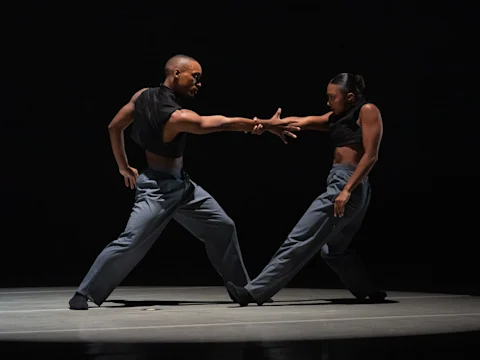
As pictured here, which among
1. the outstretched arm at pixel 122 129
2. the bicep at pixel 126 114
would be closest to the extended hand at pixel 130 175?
the outstretched arm at pixel 122 129

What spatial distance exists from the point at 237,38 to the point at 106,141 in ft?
4.16

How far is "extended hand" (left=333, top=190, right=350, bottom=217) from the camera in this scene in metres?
5.53

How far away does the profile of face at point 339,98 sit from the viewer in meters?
5.71

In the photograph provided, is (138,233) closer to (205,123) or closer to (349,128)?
(205,123)

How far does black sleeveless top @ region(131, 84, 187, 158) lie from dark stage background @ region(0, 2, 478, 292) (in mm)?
2970

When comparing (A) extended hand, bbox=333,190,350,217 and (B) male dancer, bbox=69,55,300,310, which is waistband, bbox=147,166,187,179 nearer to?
(B) male dancer, bbox=69,55,300,310

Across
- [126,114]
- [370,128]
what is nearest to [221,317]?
[370,128]

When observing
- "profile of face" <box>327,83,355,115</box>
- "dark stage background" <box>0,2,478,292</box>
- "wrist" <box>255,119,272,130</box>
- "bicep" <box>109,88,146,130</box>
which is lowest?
"dark stage background" <box>0,2,478,292</box>

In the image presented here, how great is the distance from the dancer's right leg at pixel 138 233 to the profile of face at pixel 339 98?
82 centimetres

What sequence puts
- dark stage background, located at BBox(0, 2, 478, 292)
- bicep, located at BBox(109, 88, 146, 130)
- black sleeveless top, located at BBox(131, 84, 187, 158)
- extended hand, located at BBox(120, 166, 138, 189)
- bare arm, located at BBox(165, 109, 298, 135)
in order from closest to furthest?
bare arm, located at BBox(165, 109, 298, 135), black sleeveless top, located at BBox(131, 84, 187, 158), bicep, located at BBox(109, 88, 146, 130), extended hand, located at BBox(120, 166, 138, 189), dark stage background, located at BBox(0, 2, 478, 292)

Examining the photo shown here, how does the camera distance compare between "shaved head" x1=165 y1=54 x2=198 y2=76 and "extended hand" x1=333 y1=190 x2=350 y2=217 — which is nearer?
"extended hand" x1=333 y1=190 x2=350 y2=217

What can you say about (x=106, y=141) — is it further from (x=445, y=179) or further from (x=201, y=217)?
(x=201, y=217)

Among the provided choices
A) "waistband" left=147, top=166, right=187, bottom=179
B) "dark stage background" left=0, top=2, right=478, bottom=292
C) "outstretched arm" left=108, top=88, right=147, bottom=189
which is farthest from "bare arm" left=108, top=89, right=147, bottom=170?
"dark stage background" left=0, top=2, right=478, bottom=292

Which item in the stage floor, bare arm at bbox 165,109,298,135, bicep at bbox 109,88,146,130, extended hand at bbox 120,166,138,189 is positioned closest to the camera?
the stage floor
